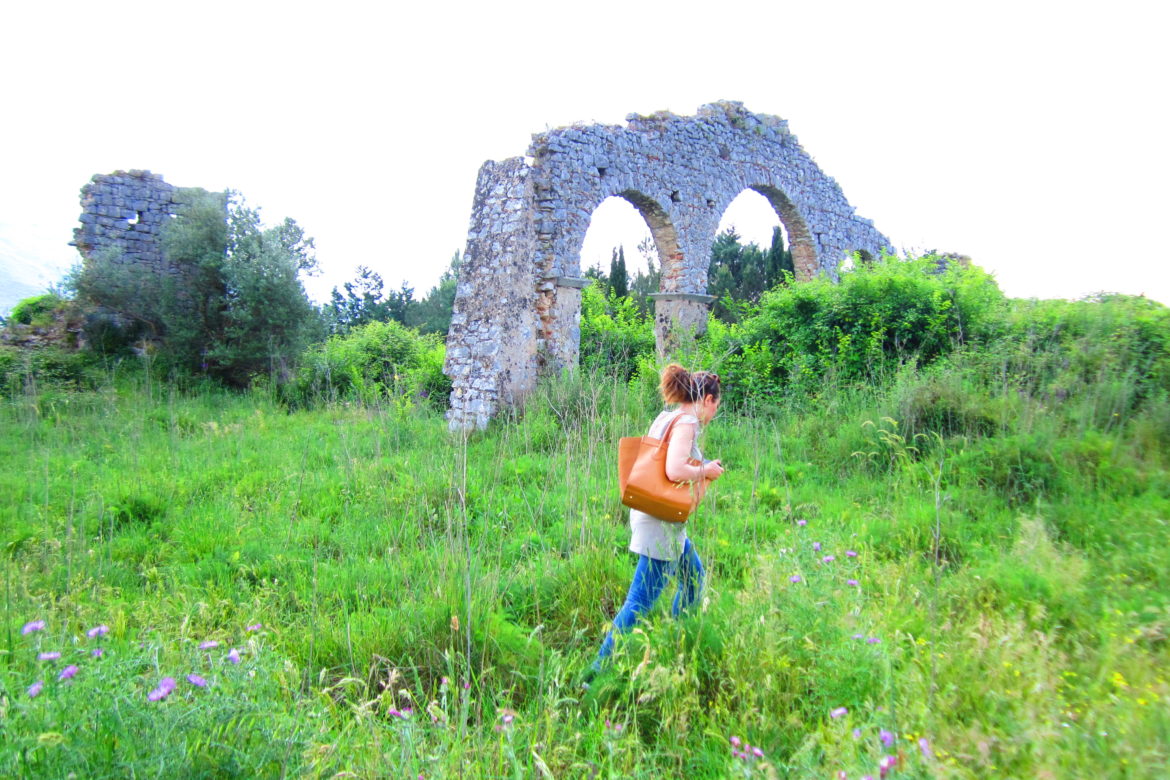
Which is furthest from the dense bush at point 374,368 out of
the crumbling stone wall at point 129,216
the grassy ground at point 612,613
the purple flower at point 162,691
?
the purple flower at point 162,691

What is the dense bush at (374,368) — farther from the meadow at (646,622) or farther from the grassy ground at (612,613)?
the grassy ground at (612,613)

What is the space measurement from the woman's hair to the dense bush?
678 cm

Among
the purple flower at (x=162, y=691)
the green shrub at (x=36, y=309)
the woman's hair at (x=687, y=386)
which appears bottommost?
the purple flower at (x=162, y=691)

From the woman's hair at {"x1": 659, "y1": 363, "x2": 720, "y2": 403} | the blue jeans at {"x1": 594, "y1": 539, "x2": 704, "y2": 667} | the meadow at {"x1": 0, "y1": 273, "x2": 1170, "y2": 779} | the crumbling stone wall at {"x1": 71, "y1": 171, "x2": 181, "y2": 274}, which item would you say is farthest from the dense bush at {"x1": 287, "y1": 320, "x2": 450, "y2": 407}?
the blue jeans at {"x1": 594, "y1": 539, "x2": 704, "y2": 667}

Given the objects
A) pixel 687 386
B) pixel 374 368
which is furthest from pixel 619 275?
pixel 687 386

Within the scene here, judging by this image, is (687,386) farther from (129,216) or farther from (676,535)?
(129,216)

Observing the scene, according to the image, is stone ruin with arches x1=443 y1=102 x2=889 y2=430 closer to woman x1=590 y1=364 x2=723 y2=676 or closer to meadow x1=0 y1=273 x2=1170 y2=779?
meadow x1=0 y1=273 x2=1170 y2=779

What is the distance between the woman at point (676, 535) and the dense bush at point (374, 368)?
688cm

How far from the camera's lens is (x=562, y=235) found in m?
9.44

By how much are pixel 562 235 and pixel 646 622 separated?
23.7 ft

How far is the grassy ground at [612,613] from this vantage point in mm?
2039

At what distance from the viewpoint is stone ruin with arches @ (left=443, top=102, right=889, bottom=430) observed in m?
9.16

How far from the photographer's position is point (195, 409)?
9914mm

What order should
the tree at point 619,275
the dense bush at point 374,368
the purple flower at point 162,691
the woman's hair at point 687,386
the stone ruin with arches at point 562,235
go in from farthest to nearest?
the tree at point 619,275 < the dense bush at point 374,368 < the stone ruin with arches at point 562,235 < the woman's hair at point 687,386 < the purple flower at point 162,691
